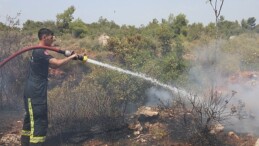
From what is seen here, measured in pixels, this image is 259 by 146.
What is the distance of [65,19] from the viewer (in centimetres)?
2439

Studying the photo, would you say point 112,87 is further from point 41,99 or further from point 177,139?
point 41,99

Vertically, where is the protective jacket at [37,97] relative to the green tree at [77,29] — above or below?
below

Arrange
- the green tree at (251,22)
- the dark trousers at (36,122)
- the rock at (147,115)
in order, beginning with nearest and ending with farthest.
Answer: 1. the dark trousers at (36,122)
2. the rock at (147,115)
3. the green tree at (251,22)

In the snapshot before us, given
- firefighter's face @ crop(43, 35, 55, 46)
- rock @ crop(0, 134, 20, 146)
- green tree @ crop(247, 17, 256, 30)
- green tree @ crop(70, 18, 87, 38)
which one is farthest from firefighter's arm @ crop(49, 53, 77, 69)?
green tree @ crop(247, 17, 256, 30)

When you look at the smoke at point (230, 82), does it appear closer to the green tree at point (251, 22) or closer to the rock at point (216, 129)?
the rock at point (216, 129)

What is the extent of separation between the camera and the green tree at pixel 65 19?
24.1 meters

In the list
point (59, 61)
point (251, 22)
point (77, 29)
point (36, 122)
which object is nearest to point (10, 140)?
point (36, 122)

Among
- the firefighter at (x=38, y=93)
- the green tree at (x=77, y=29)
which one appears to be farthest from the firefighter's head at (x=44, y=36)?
the green tree at (x=77, y=29)

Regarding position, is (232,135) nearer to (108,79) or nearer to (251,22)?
(108,79)

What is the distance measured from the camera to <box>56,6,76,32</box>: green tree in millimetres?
24109

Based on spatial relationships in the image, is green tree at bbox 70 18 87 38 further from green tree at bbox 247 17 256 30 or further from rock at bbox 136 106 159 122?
green tree at bbox 247 17 256 30

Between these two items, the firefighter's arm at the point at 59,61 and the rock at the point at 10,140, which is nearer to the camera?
the firefighter's arm at the point at 59,61

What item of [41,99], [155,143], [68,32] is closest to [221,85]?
[155,143]

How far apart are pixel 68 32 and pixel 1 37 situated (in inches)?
575
